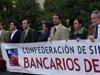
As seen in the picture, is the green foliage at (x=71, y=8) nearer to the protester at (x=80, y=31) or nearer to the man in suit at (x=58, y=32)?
the man in suit at (x=58, y=32)

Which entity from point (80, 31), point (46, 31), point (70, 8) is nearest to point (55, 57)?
point (80, 31)

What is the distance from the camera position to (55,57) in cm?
688

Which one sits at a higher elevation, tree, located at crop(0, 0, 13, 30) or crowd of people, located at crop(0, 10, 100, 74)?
tree, located at crop(0, 0, 13, 30)

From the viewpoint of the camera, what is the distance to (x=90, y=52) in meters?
6.03

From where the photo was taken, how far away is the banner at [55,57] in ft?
19.8

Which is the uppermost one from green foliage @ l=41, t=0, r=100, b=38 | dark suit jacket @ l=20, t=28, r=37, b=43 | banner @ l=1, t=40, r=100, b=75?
green foliage @ l=41, t=0, r=100, b=38

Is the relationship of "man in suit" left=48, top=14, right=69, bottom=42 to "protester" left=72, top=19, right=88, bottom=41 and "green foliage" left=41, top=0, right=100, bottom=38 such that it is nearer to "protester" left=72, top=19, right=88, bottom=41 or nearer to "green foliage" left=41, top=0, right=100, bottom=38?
"protester" left=72, top=19, right=88, bottom=41

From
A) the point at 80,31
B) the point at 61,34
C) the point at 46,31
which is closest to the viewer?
the point at 80,31

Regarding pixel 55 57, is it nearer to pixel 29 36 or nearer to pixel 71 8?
pixel 29 36

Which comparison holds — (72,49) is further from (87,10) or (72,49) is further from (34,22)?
(34,22)

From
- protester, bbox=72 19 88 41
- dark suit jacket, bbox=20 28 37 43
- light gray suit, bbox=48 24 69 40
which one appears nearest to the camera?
protester, bbox=72 19 88 41

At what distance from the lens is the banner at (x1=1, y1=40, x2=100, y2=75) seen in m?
6.04

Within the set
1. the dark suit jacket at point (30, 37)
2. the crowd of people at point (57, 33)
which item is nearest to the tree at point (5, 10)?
the crowd of people at point (57, 33)

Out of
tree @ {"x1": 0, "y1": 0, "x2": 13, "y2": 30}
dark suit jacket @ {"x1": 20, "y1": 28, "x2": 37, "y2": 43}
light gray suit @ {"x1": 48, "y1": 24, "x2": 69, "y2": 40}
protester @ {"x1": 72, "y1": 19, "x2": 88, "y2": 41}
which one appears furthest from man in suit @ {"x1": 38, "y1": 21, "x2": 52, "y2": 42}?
tree @ {"x1": 0, "y1": 0, "x2": 13, "y2": 30}
